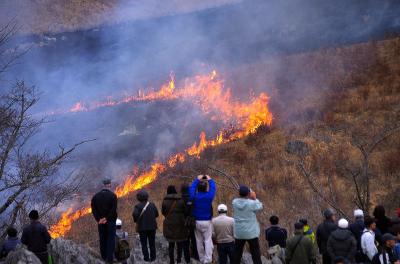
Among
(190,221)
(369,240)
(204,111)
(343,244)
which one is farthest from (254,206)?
(204,111)

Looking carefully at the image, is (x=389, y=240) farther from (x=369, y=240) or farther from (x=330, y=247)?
(x=330, y=247)

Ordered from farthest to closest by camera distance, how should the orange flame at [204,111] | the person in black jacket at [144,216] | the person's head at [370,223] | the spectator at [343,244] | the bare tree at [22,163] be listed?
the orange flame at [204,111], the bare tree at [22,163], the person in black jacket at [144,216], the person's head at [370,223], the spectator at [343,244]

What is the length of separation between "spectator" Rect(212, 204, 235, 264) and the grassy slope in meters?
6.20

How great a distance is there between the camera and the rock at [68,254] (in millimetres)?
9102

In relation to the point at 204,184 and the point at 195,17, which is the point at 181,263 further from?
the point at 195,17

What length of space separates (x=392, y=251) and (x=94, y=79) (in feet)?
99.0

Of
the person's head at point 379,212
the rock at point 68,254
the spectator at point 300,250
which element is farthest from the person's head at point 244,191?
the rock at point 68,254

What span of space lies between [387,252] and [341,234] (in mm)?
758

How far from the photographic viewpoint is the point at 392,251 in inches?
292

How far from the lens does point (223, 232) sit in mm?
8656

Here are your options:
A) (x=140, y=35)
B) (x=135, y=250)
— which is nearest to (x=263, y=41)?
(x=140, y=35)

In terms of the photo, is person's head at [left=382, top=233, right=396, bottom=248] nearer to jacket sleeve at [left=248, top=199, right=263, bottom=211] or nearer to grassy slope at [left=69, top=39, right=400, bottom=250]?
jacket sleeve at [left=248, top=199, right=263, bottom=211]

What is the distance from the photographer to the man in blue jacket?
8664 millimetres

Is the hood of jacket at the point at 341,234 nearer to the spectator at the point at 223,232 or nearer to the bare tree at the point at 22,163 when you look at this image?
the spectator at the point at 223,232
